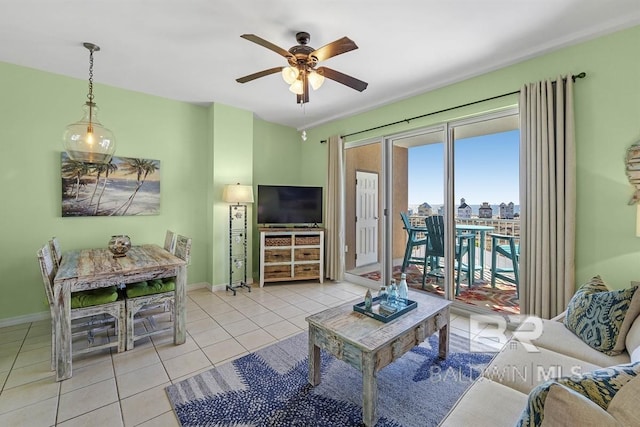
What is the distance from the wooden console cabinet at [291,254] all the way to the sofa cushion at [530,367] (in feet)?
10.5

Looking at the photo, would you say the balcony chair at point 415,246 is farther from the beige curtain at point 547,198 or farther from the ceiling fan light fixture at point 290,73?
the ceiling fan light fixture at point 290,73

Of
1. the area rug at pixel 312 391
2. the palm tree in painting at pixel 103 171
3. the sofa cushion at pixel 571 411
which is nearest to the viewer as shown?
the sofa cushion at pixel 571 411

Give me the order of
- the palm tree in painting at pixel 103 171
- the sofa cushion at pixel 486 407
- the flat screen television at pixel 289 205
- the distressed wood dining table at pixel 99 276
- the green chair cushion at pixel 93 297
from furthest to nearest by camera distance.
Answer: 1. the flat screen television at pixel 289 205
2. the palm tree in painting at pixel 103 171
3. the green chair cushion at pixel 93 297
4. the distressed wood dining table at pixel 99 276
5. the sofa cushion at pixel 486 407

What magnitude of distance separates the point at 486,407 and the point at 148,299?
258cm

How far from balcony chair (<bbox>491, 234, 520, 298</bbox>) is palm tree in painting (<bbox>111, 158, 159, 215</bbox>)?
14.5 feet

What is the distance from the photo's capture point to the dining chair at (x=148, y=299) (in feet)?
8.02

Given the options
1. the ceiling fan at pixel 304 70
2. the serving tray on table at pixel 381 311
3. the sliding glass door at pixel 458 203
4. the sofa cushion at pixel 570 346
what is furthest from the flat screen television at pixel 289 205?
the sofa cushion at pixel 570 346

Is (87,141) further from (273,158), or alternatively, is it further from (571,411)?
(571,411)

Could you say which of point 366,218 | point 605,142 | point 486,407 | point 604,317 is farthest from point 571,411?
point 366,218

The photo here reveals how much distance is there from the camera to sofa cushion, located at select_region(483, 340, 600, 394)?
140 cm

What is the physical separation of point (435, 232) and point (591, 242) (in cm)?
148

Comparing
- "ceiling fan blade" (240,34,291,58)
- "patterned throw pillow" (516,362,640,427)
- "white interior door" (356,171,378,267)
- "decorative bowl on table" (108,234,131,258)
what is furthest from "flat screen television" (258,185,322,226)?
"patterned throw pillow" (516,362,640,427)

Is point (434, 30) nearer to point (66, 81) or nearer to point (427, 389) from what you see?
point (427, 389)

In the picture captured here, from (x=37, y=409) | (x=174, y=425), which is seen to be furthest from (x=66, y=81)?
(x=174, y=425)
